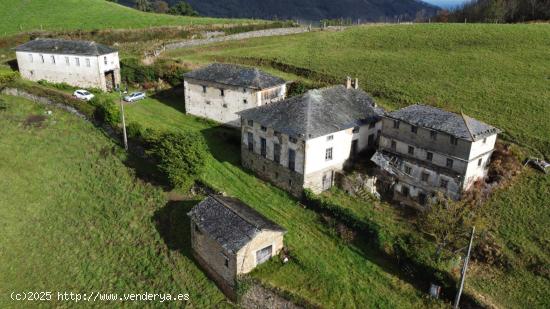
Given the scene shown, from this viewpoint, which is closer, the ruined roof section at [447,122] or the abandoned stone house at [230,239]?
the abandoned stone house at [230,239]

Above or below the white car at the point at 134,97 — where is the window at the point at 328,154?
above

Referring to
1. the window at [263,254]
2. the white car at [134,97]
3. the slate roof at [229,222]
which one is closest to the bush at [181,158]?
the slate roof at [229,222]

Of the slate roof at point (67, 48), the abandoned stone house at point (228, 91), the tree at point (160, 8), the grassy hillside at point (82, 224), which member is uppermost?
the tree at point (160, 8)

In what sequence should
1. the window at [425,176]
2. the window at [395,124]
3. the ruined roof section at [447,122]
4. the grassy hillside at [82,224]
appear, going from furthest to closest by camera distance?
1. the window at [395,124]
2. the window at [425,176]
3. the ruined roof section at [447,122]
4. the grassy hillside at [82,224]

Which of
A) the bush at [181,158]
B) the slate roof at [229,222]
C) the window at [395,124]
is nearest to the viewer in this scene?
the slate roof at [229,222]

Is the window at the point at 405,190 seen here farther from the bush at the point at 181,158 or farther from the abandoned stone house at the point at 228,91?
the abandoned stone house at the point at 228,91

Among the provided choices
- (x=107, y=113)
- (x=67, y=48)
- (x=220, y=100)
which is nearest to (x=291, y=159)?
(x=220, y=100)

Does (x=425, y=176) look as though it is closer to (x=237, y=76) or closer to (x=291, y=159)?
(x=291, y=159)

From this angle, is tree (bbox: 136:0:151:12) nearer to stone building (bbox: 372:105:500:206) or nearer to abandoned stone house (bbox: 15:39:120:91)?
abandoned stone house (bbox: 15:39:120:91)
